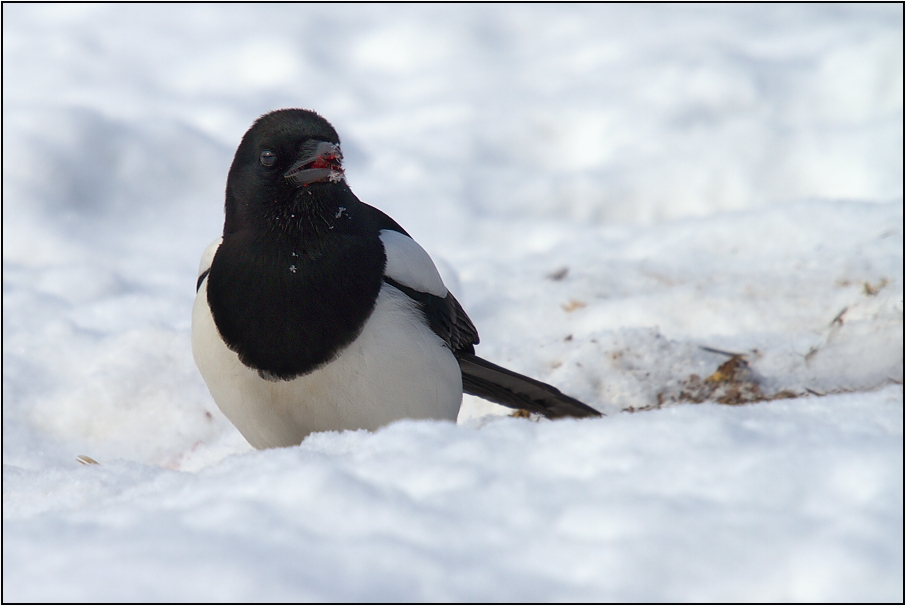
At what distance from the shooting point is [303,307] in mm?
2500

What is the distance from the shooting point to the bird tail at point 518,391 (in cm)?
326

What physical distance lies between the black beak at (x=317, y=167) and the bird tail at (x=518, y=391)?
0.94m

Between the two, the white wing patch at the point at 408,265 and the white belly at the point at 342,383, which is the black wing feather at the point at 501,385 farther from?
the white belly at the point at 342,383

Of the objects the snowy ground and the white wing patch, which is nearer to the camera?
the snowy ground

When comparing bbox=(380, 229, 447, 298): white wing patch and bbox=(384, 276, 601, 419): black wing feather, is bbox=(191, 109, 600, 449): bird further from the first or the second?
bbox=(384, 276, 601, 419): black wing feather

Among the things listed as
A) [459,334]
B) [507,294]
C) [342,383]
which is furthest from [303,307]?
[507,294]

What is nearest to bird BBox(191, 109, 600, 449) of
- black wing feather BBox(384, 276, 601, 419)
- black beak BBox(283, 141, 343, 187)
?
black beak BBox(283, 141, 343, 187)

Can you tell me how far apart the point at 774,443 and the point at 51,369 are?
3115mm

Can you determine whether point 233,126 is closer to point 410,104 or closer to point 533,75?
point 410,104

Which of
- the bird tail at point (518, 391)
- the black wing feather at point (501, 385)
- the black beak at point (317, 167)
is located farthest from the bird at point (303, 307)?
the bird tail at point (518, 391)

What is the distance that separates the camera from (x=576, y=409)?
331 cm

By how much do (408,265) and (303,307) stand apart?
42 centimetres

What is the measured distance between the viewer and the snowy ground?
124 cm

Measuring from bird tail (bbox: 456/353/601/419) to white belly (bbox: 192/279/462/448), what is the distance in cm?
52
